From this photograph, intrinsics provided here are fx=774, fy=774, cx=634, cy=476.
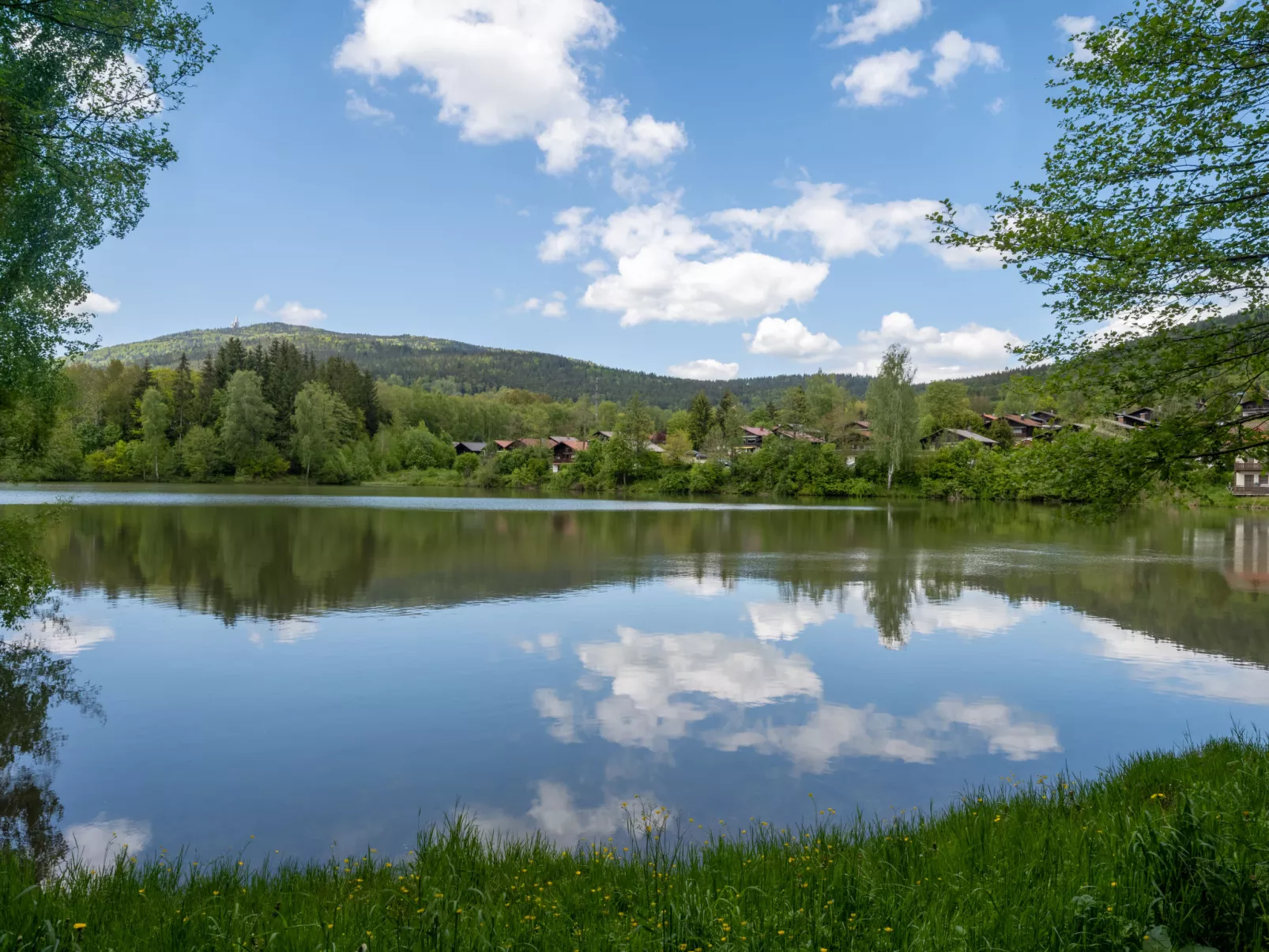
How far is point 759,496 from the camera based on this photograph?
259 feet

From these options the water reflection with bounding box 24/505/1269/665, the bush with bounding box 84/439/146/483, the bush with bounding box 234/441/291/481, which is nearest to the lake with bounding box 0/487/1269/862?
the water reflection with bounding box 24/505/1269/665

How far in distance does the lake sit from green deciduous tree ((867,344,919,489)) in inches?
1809

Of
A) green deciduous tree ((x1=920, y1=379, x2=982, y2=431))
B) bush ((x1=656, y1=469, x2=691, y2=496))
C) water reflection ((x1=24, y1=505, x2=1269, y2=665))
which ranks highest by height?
green deciduous tree ((x1=920, y1=379, x2=982, y2=431))

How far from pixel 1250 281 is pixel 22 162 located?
1527cm

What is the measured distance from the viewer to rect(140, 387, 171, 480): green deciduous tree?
88.1 m

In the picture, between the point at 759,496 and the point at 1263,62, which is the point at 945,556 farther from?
the point at 759,496

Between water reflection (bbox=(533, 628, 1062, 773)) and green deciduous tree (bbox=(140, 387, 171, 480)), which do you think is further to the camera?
green deciduous tree (bbox=(140, 387, 171, 480))

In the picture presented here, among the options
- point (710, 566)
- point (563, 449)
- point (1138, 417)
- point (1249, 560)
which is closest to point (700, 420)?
point (563, 449)

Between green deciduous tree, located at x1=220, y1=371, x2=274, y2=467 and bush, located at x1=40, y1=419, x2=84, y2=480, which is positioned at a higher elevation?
green deciduous tree, located at x1=220, y1=371, x2=274, y2=467

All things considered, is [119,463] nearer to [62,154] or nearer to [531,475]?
[531,475]

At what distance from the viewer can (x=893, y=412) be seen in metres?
72.7

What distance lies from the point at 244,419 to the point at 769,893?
9728 centimetres

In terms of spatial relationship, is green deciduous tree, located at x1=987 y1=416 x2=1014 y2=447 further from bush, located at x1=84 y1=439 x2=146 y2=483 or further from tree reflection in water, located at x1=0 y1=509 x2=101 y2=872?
bush, located at x1=84 y1=439 x2=146 y2=483

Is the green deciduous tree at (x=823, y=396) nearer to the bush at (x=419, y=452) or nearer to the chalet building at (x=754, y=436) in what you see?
the chalet building at (x=754, y=436)
